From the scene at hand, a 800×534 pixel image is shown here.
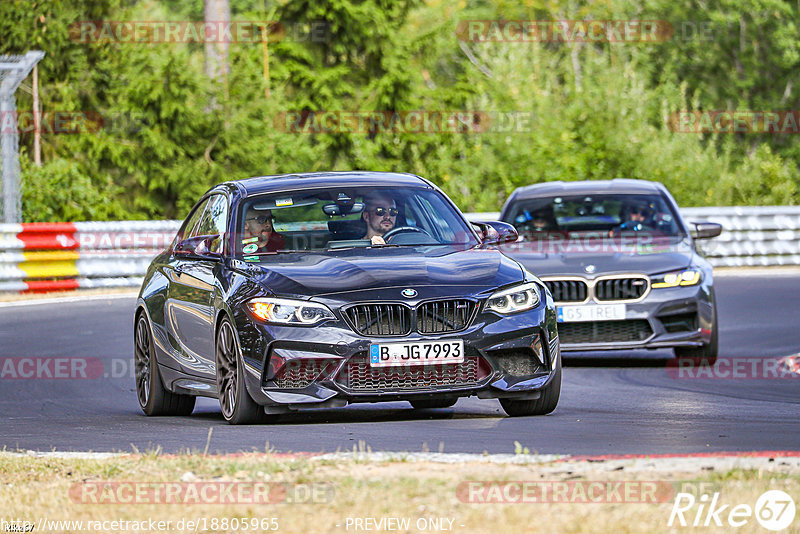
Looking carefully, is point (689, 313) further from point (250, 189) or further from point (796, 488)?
point (796, 488)

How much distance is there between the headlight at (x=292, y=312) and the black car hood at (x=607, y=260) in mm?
4880

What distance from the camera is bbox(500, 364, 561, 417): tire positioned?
29.5 feet

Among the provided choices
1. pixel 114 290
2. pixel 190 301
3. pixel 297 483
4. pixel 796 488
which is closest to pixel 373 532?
pixel 297 483

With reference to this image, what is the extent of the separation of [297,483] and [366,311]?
241 cm

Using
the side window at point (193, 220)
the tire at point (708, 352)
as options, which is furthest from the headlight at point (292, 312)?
the tire at point (708, 352)

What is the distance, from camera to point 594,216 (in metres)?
14.7

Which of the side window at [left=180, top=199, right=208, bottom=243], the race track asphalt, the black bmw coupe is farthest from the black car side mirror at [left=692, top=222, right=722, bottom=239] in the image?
the side window at [left=180, top=199, right=208, bottom=243]

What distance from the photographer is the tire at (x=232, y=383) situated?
342 inches

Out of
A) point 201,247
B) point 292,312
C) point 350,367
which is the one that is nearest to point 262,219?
point 201,247

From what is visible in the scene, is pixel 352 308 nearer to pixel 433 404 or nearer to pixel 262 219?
pixel 262 219

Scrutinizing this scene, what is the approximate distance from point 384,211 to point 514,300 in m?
1.39

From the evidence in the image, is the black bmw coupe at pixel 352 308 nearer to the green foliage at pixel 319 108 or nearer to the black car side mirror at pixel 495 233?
the black car side mirror at pixel 495 233

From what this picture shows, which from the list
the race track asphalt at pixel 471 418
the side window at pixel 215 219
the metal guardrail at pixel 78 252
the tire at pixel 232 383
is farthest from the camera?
the metal guardrail at pixel 78 252

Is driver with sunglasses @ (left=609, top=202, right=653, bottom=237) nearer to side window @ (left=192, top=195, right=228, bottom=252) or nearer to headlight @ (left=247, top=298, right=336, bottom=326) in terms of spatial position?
side window @ (left=192, top=195, right=228, bottom=252)
